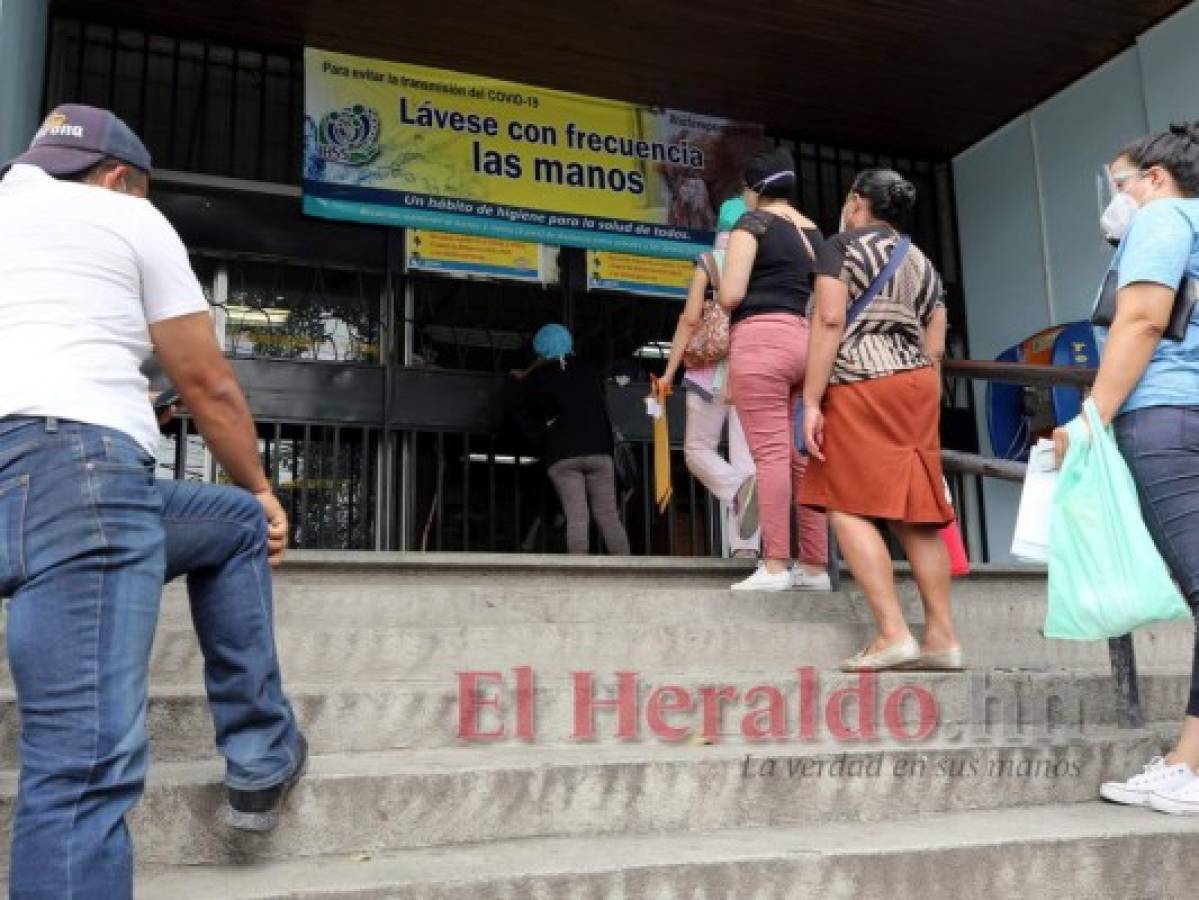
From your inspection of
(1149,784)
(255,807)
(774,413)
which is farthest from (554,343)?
(255,807)

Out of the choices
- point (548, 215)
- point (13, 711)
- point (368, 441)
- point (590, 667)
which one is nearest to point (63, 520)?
point (13, 711)

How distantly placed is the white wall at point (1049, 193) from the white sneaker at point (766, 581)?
4483 millimetres

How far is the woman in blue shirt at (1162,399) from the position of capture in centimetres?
260

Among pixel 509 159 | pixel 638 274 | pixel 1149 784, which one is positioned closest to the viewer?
pixel 1149 784

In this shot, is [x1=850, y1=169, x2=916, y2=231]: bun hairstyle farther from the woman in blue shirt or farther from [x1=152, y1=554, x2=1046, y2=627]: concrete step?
[x1=152, y1=554, x2=1046, y2=627]: concrete step

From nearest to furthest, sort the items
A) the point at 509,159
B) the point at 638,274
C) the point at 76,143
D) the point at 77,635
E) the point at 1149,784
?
the point at 77,635, the point at 76,143, the point at 1149,784, the point at 509,159, the point at 638,274

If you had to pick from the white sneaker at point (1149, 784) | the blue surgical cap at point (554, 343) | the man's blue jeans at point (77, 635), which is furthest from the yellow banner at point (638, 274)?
the man's blue jeans at point (77, 635)

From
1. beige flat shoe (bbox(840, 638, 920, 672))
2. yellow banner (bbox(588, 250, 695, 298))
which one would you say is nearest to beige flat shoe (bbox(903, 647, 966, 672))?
beige flat shoe (bbox(840, 638, 920, 672))

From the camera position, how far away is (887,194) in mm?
3441

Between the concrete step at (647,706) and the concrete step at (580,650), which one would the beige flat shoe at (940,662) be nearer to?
the concrete step at (647,706)

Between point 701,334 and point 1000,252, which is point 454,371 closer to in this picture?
point 701,334

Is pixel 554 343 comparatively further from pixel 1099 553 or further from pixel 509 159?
pixel 1099 553

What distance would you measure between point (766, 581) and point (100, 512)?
2.53 m

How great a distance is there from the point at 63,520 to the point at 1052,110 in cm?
757
